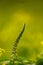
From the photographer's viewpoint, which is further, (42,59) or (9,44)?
(9,44)

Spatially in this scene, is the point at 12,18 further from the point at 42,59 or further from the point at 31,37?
the point at 42,59

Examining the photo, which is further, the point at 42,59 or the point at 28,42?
the point at 28,42

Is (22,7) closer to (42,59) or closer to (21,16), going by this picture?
(21,16)

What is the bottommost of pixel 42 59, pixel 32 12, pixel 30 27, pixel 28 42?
pixel 42 59

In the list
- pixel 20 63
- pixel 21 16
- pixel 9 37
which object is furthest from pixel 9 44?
pixel 20 63

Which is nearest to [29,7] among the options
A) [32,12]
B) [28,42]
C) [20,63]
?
[32,12]

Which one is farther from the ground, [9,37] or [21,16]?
[21,16]
